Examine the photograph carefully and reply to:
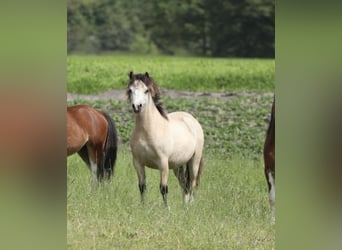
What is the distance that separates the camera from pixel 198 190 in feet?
12.1

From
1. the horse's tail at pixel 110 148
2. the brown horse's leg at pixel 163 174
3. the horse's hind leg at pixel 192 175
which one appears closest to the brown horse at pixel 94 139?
the horse's tail at pixel 110 148

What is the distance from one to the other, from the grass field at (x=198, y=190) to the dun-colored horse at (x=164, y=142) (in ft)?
0.10

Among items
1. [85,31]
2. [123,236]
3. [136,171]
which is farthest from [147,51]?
[123,236]

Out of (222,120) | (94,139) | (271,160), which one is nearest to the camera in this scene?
(271,160)

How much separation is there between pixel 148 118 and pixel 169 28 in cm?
39

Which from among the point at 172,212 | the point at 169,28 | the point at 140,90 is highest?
the point at 169,28

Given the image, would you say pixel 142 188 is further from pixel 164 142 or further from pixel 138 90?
pixel 138 90

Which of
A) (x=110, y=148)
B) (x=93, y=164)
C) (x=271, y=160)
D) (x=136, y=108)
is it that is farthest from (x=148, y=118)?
(x=271, y=160)

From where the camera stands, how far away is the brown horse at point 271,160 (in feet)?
11.6

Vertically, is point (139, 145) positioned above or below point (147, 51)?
below
